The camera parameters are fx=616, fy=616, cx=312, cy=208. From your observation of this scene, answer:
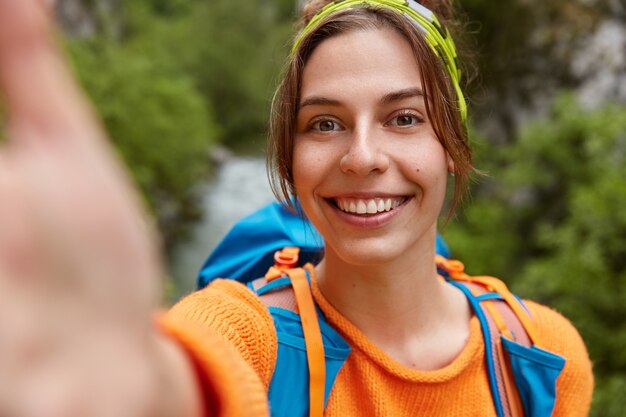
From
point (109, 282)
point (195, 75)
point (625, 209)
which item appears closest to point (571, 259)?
point (625, 209)

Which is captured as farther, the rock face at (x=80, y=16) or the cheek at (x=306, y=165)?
the rock face at (x=80, y=16)

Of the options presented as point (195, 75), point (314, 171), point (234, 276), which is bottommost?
point (195, 75)

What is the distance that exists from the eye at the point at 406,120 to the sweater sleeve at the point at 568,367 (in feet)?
1.50

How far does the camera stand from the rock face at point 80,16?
31.5ft

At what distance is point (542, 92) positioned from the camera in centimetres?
491

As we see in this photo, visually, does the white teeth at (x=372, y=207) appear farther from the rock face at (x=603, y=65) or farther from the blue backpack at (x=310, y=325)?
the rock face at (x=603, y=65)

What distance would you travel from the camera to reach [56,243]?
0.37 meters

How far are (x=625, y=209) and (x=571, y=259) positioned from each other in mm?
351

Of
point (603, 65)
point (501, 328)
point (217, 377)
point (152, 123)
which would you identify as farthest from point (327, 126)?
point (152, 123)

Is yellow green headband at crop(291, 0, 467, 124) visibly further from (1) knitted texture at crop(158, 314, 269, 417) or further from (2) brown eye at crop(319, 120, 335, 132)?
(1) knitted texture at crop(158, 314, 269, 417)

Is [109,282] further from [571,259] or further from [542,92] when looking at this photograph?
[542,92]

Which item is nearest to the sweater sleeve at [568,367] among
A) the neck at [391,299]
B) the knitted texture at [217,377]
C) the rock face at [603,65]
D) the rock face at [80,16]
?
the neck at [391,299]

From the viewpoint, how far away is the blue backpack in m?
0.99

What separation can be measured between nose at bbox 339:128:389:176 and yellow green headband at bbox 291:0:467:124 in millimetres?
211
